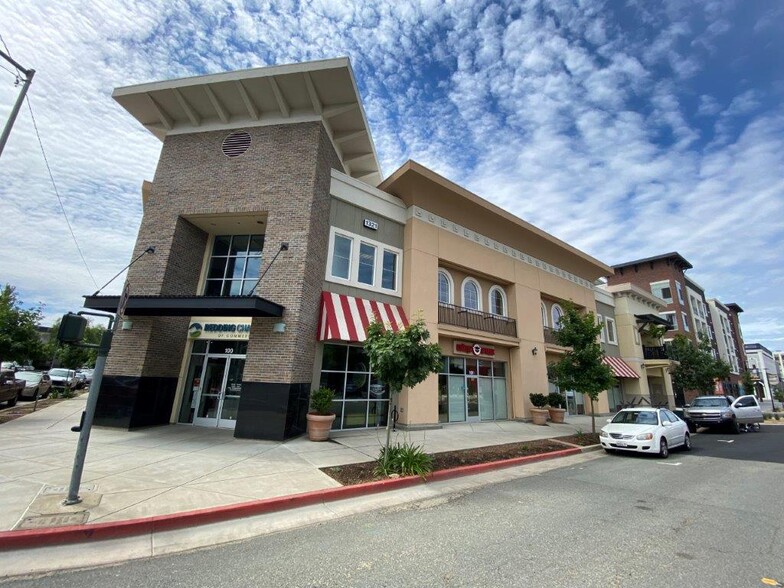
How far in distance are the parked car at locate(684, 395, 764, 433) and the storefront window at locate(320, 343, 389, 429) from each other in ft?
57.7

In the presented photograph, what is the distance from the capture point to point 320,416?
11.0 meters

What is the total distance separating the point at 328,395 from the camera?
11258mm

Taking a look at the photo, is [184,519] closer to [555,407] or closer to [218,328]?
[218,328]

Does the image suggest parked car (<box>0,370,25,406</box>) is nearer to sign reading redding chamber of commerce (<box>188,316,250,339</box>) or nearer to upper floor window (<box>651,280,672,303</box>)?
sign reading redding chamber of commerce (<box>188,316,250,339</box>)

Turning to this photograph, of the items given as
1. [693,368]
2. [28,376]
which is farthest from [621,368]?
[28,376]

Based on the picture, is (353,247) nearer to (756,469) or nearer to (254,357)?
(254,357)

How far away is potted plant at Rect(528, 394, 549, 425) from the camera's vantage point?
57.4 ft

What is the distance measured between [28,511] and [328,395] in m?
7.01

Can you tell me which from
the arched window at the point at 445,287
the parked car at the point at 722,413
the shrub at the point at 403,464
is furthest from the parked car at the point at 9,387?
the parked car at the point at 722,413

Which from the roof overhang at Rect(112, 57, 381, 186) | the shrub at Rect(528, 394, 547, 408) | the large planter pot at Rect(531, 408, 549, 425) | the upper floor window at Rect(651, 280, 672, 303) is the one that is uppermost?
the upper floor window at Rect(651, 280, 672, 303)

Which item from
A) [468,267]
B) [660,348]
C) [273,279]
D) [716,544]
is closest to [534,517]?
[716,544]

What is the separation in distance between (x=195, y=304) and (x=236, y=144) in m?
7.33

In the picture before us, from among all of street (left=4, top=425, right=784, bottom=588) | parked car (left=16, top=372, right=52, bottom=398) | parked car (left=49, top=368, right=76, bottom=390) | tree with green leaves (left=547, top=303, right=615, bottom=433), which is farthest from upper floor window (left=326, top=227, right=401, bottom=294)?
parked car (left=49, top=368, right=76, bottom=390)

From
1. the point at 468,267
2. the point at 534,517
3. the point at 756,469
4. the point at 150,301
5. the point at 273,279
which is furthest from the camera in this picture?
the point at 468,267
